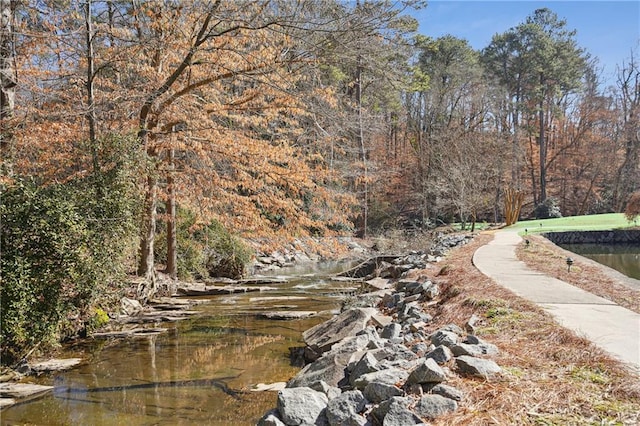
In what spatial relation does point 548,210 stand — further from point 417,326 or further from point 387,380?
point 387,380

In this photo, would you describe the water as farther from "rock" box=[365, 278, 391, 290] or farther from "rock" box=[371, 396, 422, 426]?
"rock" box=[371, 396, 422, 426]

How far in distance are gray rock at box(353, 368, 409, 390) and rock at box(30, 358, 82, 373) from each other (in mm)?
4382

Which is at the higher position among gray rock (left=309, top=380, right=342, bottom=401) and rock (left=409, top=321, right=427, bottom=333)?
gray rock (left=309, top=380, right=342, bottom=401)

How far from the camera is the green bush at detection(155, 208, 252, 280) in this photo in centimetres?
1285

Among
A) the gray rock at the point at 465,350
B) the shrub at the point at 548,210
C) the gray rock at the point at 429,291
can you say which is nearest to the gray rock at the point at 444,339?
the gray rock at the point at 465,350

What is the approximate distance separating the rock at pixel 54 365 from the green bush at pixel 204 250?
6486 mm

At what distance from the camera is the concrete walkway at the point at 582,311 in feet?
10.9

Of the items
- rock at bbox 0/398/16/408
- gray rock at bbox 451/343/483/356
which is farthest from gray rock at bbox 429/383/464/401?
rock at bbox 0/398/16/408

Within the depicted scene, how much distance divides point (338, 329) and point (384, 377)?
2921mm

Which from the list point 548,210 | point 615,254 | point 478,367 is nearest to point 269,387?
point 478,367

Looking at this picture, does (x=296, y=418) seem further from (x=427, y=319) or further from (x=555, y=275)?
(x=555, y=275)

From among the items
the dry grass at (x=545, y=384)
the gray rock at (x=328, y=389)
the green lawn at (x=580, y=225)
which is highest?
the dry grass at (x=545, y=384)

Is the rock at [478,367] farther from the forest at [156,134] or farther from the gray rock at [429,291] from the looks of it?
the forest at [156,134]

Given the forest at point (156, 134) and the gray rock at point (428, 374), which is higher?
the forest at point (156, 134)
